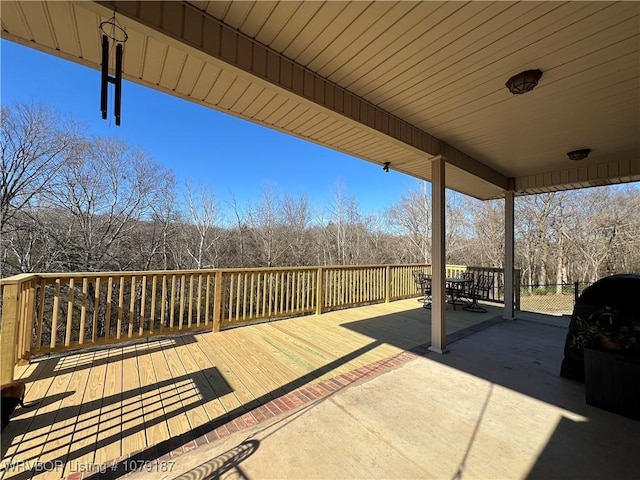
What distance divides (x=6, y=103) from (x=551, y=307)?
2019cm

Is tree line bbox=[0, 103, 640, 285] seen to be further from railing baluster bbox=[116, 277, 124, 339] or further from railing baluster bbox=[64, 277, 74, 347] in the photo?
railing baluster bbox=[116, 277, 124, 339]

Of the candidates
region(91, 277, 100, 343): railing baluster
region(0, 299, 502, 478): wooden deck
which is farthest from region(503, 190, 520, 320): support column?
region(91, 277, 100, 343): railing baluster

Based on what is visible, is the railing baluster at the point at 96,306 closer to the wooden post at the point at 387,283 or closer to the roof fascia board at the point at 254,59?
the roof fascia board at the point at 254,59

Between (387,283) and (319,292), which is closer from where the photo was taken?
(319,292)

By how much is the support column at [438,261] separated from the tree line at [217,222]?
1065cm

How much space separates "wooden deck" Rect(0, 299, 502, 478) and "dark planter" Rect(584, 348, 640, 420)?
170 cm

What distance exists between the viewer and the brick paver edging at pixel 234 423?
1572mm

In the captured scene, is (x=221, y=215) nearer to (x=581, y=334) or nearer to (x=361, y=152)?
(x=361, y=152)

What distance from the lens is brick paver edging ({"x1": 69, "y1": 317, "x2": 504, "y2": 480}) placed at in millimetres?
1572

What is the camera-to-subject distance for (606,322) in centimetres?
245

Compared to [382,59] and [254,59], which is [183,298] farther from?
[382,59]

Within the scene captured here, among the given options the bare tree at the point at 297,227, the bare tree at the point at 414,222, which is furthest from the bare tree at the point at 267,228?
the bare tree at the point at 414,222

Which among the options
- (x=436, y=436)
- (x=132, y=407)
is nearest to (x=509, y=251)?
(x=436, y=436)

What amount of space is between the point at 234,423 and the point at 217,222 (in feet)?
38.6
